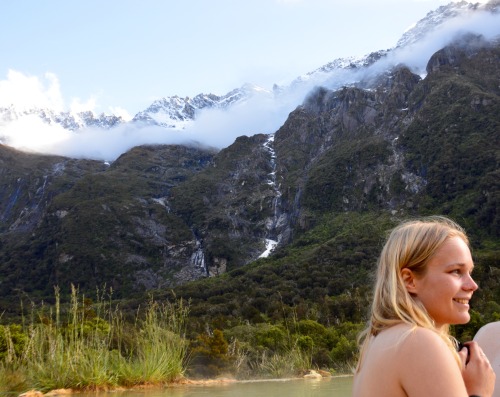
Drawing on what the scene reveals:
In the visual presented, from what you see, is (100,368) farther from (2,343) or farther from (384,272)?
(384,272)

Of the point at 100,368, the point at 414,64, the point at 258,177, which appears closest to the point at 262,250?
the point at 258,177

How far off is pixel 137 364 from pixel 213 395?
1692 millimetres

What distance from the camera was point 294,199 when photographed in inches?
4316

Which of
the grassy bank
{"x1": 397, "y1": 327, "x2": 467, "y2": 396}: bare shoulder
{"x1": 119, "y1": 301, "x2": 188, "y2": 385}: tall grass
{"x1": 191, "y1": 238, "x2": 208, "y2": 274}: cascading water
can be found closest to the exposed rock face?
{"x1": 191, "y1": 238, "x2": 208, "y2": 274}: cascading water

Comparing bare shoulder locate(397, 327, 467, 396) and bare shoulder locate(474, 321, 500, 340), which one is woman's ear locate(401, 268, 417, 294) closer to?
bare shoulder locate(397, 327, 467, 396)

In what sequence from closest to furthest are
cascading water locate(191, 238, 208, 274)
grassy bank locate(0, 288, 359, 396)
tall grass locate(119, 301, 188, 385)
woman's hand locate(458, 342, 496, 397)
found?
Result: 1. woman's hand locate(458, 342, 496, 397)
2. grassy bank locate(0, 288, 359, 396)
3. tall grass locate(119, 301, 188, 385)
4. cascading water locate(191, 238, 208, 274)

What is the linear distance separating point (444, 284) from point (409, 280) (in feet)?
0.32

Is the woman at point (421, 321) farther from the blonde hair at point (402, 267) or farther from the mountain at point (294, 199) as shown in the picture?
the mountain at point (294, 199)

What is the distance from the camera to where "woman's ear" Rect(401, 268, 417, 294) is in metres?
1.84

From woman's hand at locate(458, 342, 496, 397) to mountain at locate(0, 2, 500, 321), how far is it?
173 ft

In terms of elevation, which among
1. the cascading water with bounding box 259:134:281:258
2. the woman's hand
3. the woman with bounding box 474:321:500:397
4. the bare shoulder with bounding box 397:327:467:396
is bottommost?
the cascading water with bounding box 259:134:281:258

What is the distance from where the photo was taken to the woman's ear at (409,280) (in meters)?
1.84

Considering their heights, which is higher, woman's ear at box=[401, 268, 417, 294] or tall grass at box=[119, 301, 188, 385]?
woman's ear at box=[401, 268, 417, 294]

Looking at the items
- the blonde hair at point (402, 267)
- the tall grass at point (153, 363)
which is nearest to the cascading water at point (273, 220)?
the tall grass at point (153, 363)
